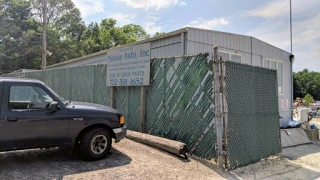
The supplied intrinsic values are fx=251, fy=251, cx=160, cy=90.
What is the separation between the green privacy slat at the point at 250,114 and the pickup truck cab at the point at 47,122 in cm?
246

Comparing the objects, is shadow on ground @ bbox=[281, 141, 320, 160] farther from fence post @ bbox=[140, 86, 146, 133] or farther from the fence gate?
fence post @ bbox=[140, 86, 146, 133]

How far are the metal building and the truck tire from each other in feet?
12.5

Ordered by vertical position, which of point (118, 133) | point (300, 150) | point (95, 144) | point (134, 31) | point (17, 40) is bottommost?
point (300, 150)

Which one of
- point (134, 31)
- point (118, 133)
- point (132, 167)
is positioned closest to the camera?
point (132, 167)

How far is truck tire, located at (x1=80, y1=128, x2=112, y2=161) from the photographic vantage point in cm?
486

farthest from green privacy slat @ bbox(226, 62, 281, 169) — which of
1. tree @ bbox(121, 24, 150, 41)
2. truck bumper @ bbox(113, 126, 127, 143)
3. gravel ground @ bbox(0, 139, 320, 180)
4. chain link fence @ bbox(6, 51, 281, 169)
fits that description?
tree @ bbox(121, 24, 150, 41)

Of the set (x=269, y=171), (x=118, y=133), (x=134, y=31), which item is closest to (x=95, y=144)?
(x=118, y=133)

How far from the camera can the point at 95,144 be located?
4.99m

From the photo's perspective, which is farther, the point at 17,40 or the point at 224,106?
the point at 17,40

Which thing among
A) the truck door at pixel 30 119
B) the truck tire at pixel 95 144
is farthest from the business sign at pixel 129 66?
the truck door at pixel 30 119

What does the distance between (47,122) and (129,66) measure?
3.12m

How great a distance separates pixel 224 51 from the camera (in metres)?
9.13

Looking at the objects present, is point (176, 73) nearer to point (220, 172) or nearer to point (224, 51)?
point (220, 172)

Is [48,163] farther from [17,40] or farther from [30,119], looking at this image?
[17,40]
